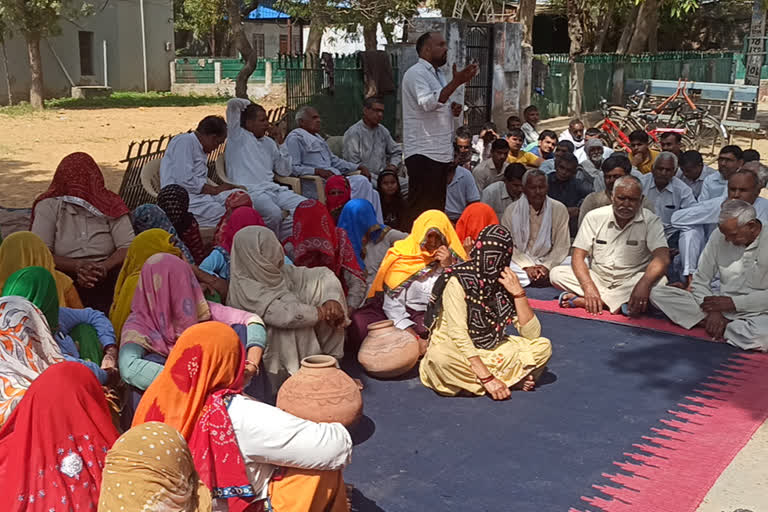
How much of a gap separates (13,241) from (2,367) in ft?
4.45

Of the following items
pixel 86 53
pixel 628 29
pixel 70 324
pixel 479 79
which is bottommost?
pixel 70 324

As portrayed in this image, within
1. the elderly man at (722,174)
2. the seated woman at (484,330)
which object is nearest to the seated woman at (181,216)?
the seated woman at (484,330)

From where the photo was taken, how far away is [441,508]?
328cm

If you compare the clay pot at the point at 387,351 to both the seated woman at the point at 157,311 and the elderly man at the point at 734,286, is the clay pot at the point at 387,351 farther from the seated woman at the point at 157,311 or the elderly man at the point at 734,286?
the elderly man at the point at 734,286

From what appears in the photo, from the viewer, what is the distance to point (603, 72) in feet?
59.1

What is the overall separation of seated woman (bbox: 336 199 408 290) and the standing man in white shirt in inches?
46.4

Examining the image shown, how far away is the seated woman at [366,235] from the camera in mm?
5465

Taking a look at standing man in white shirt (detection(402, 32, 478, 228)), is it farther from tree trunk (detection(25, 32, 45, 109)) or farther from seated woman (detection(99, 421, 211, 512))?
tree trunk (detection(25, 32, 45, 109))

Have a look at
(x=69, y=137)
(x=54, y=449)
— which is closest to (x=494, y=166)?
(x=54, y=449)

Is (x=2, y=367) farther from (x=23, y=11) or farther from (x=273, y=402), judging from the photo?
(x=23, y=11)

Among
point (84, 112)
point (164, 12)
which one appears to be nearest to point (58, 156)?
point (84, 112)

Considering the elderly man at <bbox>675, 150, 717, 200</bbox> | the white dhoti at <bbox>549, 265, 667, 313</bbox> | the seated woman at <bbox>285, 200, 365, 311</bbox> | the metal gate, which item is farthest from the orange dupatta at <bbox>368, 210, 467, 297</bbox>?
the metal gate

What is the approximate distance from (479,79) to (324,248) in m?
7.57

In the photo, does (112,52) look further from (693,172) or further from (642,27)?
(693,172)
